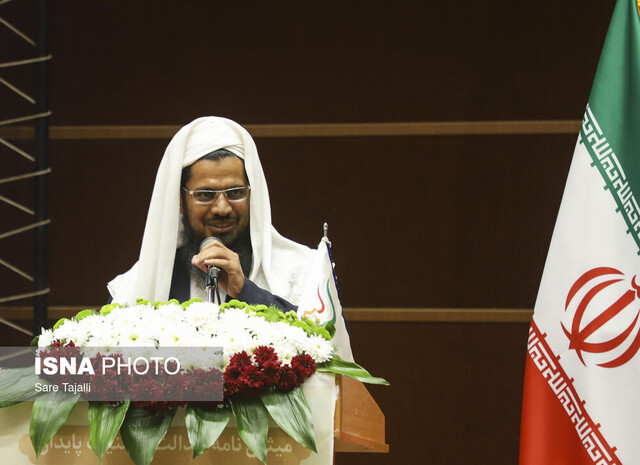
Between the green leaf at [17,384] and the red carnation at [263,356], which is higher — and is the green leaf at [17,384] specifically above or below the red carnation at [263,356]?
below

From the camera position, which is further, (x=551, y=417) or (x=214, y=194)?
(x=214, y=194)

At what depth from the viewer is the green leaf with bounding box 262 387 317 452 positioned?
1.35 m

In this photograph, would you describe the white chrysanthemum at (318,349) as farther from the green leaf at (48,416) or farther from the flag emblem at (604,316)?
the flag emblem at (604,316)

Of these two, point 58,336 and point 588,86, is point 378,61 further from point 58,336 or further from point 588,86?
point 58,336

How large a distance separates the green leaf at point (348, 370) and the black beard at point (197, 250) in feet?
3.38

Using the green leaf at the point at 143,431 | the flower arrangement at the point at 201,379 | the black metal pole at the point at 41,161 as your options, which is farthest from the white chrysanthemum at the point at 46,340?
the black metal pole at the point at 41,161

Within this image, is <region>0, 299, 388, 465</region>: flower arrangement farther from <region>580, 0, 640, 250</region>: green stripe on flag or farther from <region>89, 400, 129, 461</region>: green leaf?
<region>580, 0, 640, 250</region>: green stripe on flag

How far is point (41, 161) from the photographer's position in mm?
3375

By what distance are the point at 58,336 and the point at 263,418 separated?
444 mm

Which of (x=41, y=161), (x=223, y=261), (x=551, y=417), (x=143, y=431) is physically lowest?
(x=143, y=431)

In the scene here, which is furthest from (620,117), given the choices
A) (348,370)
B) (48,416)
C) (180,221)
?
(48,416)

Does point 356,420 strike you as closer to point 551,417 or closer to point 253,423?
point 253,423

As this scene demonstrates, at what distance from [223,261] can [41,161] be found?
1.60 metres

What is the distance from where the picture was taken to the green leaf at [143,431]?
1334mm
